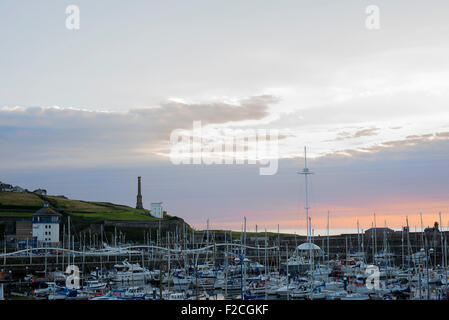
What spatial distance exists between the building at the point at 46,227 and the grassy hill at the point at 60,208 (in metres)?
11.8

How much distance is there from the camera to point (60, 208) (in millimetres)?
98562

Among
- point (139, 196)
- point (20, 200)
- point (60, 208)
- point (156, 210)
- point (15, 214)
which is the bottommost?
point (15, 214)

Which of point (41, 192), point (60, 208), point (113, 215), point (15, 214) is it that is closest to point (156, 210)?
point (113, 215)

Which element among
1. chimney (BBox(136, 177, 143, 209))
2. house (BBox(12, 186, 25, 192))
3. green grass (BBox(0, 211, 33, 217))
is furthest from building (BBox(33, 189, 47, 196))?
green grass (BBox(0, 211, 33, 217))

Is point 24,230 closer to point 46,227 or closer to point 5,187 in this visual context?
point 46,227

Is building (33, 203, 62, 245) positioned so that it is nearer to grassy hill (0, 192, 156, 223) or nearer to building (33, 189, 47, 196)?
grassy hill (0, 192, 156, 223)

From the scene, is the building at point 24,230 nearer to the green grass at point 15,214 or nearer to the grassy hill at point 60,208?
the green grass at point 15,214

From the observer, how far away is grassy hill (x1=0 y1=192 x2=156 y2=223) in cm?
9075

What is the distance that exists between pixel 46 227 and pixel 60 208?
79.1 ft

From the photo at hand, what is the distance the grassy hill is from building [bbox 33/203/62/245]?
38.8 ft

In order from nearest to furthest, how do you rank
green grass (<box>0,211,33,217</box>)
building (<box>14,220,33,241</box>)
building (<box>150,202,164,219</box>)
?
building (<box>14,220,33,241</box>), green grass (<box>0,211,33,217</box>), building (<box>150,202,164,219</box>)

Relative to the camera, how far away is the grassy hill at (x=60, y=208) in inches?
3573

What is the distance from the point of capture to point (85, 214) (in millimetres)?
95188
